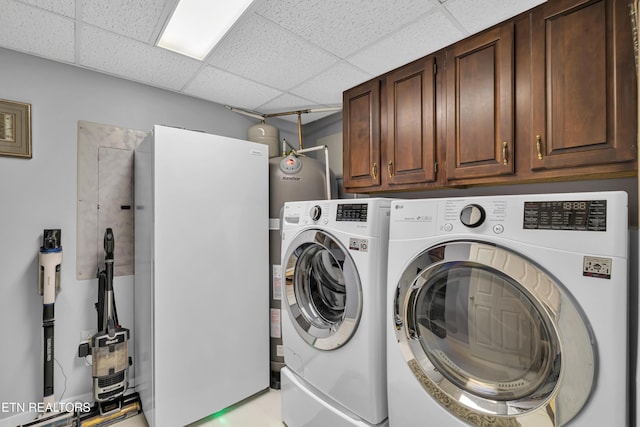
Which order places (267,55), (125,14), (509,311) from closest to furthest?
(509,311)
(125,14)
(267,55)

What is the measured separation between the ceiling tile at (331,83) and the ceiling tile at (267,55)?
77 millimetres

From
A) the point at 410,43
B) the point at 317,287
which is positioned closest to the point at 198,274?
the point at 317,287

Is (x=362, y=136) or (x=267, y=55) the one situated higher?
(x=267, y=55)

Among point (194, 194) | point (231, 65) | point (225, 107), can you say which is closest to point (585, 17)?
point (231, 65)

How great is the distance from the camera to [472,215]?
1.00 meters

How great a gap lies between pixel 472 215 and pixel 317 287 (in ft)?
3.37

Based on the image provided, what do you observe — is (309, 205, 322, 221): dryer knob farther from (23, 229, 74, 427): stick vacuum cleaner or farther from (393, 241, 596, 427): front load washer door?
(23, 229, 74, 427): stick vacuum cleaner

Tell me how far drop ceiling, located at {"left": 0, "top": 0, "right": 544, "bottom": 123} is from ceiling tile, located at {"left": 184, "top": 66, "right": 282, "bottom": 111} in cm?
1

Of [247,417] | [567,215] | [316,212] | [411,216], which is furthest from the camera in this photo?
[247,417]

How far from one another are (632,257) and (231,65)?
7.18ft

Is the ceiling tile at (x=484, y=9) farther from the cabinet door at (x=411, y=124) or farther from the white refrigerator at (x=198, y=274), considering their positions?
the white refrigerator at (x=198, y=274)

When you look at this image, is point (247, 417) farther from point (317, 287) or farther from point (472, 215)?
point (472, 215)

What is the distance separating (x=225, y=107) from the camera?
2.67 meters

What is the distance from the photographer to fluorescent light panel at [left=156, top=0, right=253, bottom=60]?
56.7 inches
